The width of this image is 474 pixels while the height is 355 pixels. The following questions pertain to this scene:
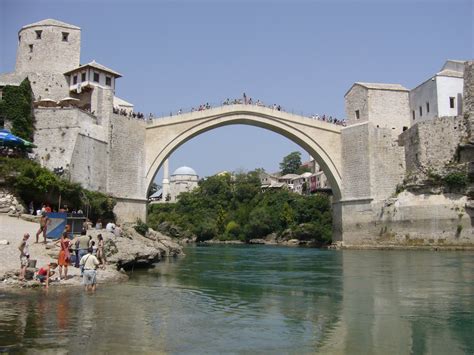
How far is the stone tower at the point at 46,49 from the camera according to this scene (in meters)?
26.2

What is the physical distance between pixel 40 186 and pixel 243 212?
34.9 meters

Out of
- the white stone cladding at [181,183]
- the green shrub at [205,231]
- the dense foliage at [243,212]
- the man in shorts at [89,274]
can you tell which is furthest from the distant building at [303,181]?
the man in shorts at [89,274]

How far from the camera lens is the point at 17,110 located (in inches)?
832

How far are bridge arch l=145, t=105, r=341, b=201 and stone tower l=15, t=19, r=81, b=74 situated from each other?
19.2ft

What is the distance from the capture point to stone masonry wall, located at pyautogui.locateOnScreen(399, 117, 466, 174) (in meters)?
26.4

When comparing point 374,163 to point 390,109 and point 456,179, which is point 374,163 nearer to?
point 390,109

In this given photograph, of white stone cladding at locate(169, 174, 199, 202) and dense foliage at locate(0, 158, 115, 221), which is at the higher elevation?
white stone cladding at locate(169, 174, 199, 202)

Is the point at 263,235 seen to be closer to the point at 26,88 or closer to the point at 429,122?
the point at 429,122

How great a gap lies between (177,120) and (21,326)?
22.4 metres

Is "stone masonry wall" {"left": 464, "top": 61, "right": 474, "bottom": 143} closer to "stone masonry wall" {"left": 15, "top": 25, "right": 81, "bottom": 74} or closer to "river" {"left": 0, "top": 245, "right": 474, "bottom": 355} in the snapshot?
"river" {"left": 0, "top": 245, "right": 474, "bottom": 355}

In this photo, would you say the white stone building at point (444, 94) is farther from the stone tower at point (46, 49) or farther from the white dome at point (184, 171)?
the white dome at point (184, 171)

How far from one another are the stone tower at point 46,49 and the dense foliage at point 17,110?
4.88 metres

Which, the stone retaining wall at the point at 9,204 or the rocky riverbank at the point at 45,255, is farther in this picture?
the stone retaining wall at the point at 9,204

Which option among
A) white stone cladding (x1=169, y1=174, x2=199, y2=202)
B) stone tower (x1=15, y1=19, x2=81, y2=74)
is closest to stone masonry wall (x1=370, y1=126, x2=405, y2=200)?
stone tower (x1=15, y1=19, x2=81, y2=74)
